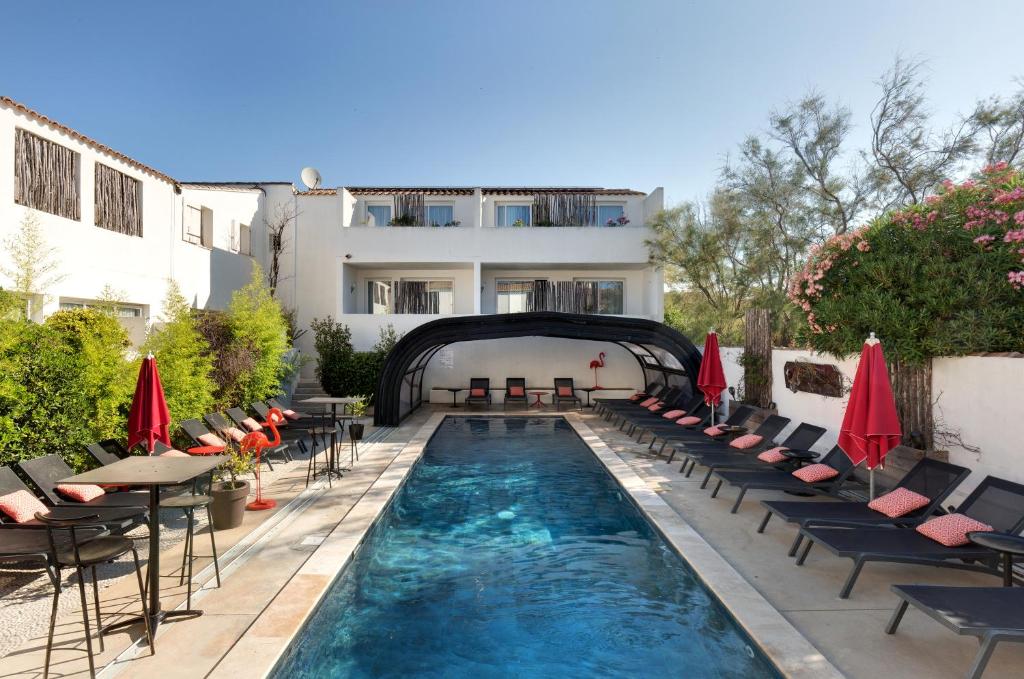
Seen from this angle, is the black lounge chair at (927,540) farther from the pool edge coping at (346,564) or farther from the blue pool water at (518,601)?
the blue pool water at (518,601)

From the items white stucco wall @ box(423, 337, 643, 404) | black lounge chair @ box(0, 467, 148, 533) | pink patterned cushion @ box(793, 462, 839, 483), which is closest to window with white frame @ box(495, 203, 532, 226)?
white stucco wall @ box(423, 337, 643, 404)

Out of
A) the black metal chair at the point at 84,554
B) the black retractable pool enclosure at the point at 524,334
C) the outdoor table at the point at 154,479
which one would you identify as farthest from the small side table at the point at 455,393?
the black metal chair at the point at 84,554

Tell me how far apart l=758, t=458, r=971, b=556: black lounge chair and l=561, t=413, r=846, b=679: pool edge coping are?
0.82 metres

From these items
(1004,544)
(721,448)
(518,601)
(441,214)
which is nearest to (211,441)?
(518,601)

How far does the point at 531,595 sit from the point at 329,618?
175cm

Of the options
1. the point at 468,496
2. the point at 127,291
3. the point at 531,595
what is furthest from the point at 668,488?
Result: the point at 127,291

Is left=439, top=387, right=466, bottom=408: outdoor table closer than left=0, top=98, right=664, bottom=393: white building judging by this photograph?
No

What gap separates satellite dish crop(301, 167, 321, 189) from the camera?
808 inches

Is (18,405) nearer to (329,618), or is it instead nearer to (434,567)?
(329,618)

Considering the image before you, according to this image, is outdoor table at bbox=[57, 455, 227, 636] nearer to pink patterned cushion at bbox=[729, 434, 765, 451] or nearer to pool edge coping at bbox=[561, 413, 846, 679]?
pool edge coping at bbox=[561, 413, 846, 679]

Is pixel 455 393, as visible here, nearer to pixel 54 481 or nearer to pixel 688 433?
pixel 688 433

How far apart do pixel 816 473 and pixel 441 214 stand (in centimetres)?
1600

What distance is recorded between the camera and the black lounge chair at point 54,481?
530 centimetres

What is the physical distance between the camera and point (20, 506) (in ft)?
15.4
